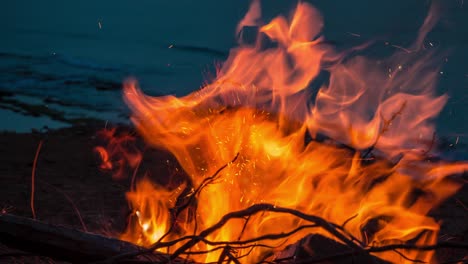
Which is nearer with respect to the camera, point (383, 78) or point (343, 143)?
point (343, 143)

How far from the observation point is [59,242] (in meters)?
2.19

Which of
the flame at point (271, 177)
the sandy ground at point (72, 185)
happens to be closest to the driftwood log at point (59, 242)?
the flame at point (271, 177)

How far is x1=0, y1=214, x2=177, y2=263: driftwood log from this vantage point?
2.18 meters

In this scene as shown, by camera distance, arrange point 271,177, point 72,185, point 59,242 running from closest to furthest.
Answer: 1. point 59,242
2. point 271,177
3. point 72,185

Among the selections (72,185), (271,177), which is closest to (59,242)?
(271,177)

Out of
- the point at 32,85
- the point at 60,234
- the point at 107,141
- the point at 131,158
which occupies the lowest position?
the point at 60,234

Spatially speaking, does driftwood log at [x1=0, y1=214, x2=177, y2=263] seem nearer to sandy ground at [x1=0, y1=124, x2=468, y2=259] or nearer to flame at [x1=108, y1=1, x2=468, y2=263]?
flame at [x1=108, y1=1, x2=468, y2=263]

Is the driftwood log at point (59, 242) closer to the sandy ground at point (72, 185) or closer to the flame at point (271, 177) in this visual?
the flame at point (271, 177)

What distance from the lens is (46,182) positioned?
5.04 m

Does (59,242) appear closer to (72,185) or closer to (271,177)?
(271,177)

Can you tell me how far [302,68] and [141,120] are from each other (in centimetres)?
432

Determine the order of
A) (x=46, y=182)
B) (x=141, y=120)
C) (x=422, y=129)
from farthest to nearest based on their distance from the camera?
(x=141, y=120)
(x=422, y=129)
(x=46, y=182)

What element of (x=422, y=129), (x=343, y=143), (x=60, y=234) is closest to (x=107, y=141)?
(x=343, y=143)

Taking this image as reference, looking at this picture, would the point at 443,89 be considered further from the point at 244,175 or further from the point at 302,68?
the point at 244,175
